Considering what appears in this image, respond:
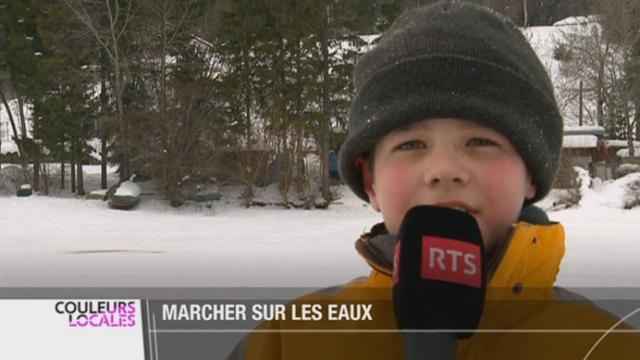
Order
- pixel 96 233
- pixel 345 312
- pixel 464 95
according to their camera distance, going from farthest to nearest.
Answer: pixel 96 233, pixel 345 312, pixel 464 95

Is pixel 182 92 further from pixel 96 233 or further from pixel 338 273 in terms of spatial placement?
pixel 338 273

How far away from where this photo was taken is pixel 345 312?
1.24 metres

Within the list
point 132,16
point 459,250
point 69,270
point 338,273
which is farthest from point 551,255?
point 132,16

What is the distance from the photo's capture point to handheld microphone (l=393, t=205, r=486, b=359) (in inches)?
36.3

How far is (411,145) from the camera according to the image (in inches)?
44.9

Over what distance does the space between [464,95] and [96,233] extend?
594 inches

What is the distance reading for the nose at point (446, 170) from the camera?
1058mm

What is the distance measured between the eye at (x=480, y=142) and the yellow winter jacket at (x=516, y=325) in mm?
144

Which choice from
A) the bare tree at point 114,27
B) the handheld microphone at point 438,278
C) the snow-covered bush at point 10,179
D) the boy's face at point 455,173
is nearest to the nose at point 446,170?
the boy's face at point 455,173

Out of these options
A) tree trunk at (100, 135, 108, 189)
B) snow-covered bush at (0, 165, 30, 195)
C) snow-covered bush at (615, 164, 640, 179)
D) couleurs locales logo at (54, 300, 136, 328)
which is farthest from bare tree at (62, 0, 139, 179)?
couleurs locales logo at (54, 300, 136, 328)

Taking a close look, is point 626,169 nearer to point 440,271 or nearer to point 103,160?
point 103,160

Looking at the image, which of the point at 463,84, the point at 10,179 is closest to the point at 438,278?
the point at 463,84

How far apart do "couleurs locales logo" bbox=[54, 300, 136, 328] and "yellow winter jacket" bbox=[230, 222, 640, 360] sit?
2.73 feet

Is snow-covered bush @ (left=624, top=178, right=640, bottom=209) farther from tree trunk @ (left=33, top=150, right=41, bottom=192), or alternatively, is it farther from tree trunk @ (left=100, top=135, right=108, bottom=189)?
tree trunk @ (left=33, top=150, right=41, bottom=192)
